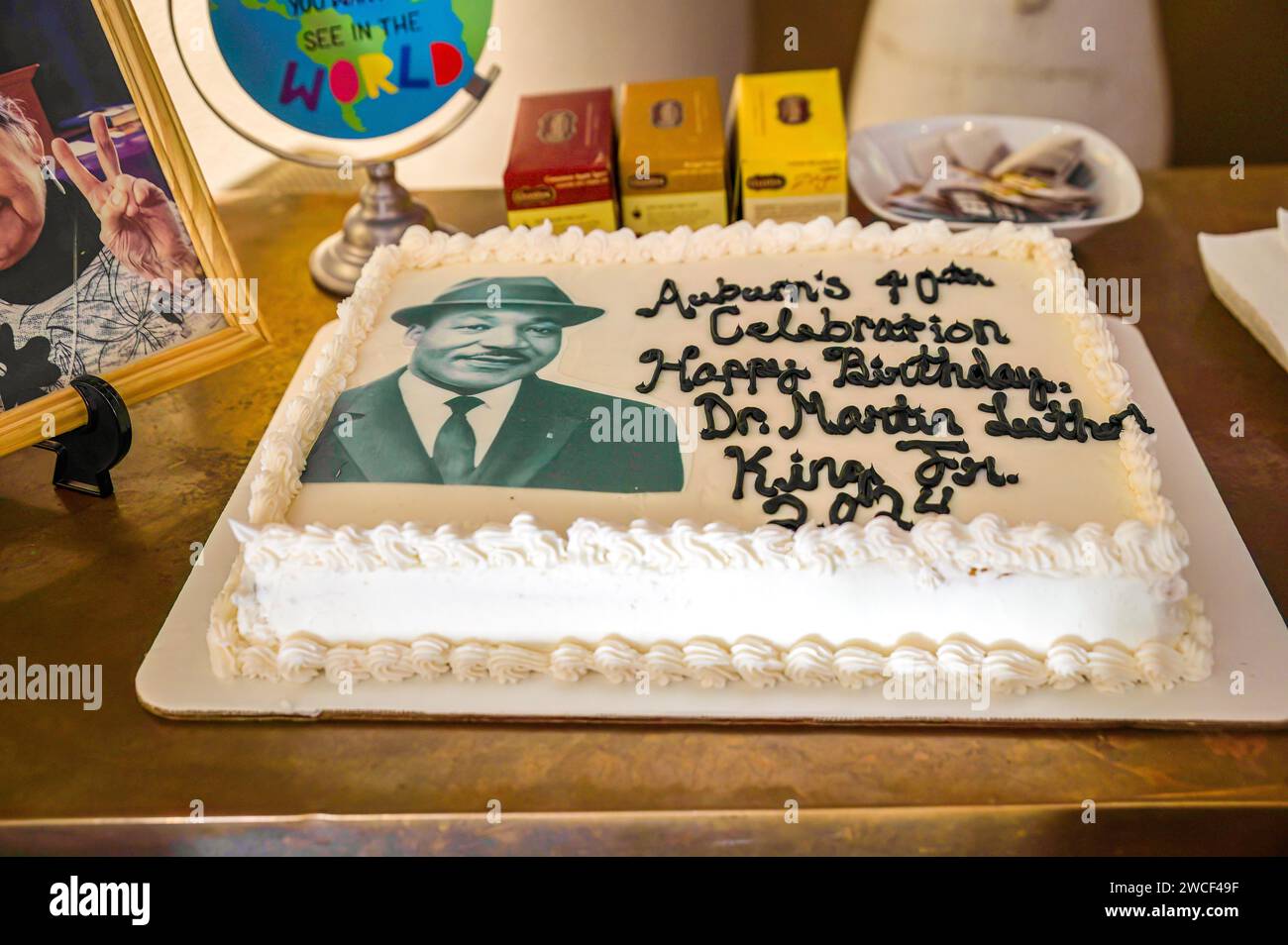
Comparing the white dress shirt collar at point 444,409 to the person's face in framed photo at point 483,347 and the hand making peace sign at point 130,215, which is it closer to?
the person's face in framed photo at point 483,347

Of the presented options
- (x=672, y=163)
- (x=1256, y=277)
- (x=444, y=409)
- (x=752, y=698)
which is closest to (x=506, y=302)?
(x=444, y=409)

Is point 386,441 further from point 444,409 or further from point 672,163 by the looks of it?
point 672,163

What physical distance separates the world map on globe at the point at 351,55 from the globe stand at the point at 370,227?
194 mm

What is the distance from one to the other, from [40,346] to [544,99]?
125 cm

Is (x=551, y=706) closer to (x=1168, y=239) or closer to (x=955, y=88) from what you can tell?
(x=1168, y=239)

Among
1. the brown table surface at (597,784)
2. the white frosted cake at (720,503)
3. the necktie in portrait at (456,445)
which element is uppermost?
the necktie in portrait at (456,445)

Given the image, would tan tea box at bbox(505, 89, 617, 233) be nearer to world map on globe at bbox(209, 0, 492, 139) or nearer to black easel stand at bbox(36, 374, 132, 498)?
world map on globe at bbox(209, 0, 492, 139)

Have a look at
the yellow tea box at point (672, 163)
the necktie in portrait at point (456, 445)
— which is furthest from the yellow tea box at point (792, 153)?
the necktie in portrait at point (456, 445)

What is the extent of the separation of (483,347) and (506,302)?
0.15 m

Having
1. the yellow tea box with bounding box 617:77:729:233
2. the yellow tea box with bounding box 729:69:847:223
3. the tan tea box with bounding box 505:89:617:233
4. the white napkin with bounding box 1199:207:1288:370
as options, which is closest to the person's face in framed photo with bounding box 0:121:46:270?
the tan tea box with bounding box 505:89:617:233

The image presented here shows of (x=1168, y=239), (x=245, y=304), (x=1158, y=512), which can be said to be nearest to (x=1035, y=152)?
(x=1168, y=239)

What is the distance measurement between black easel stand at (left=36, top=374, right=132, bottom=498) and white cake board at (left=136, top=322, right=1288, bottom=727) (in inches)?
15.8

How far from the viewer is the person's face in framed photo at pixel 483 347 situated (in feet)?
5.71

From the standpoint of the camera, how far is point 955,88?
320 centimetres
